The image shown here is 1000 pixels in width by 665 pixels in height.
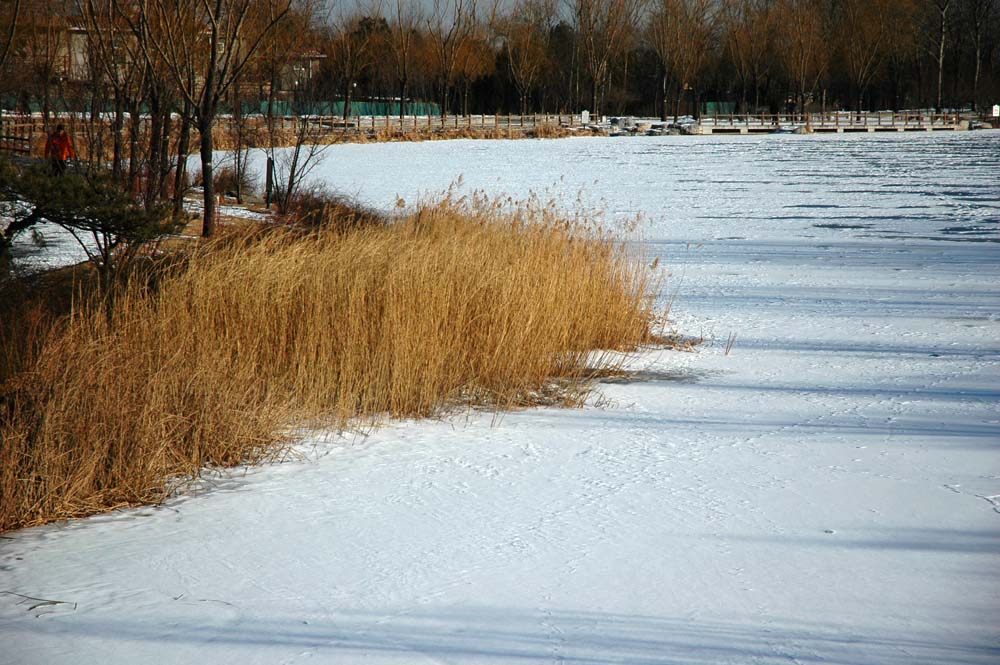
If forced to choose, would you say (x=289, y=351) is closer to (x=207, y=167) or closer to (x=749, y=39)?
(x=207, y=167)

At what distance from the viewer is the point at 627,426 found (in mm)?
6348

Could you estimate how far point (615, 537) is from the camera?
4.53m

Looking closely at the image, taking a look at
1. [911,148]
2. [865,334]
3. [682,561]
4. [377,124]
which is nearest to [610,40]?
[377,124]

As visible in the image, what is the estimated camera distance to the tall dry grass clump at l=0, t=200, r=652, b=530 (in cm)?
486

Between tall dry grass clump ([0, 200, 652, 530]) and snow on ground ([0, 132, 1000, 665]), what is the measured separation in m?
0.26

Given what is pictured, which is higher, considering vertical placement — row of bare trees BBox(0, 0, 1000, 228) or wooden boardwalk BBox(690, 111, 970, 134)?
row of bare trees BBox(0, 0, 1000, 228)

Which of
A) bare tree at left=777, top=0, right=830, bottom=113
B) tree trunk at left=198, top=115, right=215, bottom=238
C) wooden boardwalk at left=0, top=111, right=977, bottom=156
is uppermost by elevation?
bare tree at left=777, top=0, right=830, bottom=113

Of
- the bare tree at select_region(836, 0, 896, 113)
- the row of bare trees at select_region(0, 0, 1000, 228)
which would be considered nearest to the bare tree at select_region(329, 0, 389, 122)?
the row of bare trees at select_region(0, 0, 1000, 228)

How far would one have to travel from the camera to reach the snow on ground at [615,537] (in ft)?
11.7

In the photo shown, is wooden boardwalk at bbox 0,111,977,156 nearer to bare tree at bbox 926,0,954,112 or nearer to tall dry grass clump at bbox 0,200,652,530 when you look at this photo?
bare tree at bbox 926,0,954,112

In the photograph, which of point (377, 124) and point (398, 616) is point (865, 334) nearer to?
point (398, 616)

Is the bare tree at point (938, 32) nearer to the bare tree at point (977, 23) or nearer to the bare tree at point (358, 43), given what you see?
the bare tree at point (977, 23)

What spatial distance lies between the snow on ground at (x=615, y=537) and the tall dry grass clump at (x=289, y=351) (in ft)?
0.85

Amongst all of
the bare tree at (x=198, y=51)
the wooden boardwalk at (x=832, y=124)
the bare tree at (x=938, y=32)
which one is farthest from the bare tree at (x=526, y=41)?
the bare tree at (x=198, y=51)
